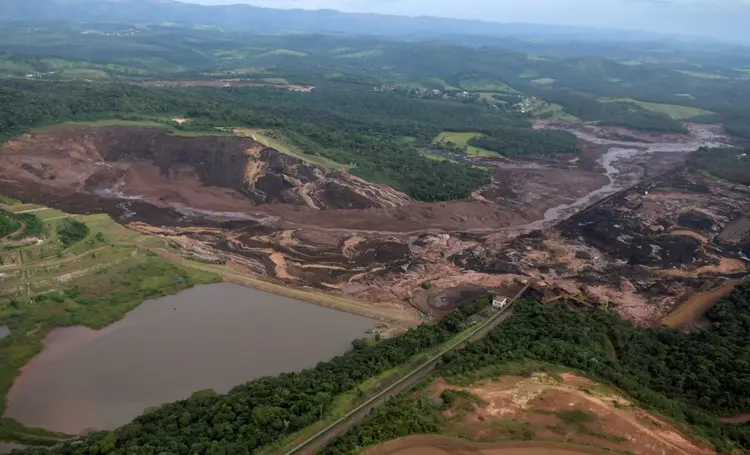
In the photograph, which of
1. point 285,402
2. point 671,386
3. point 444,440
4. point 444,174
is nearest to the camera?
point 444,440

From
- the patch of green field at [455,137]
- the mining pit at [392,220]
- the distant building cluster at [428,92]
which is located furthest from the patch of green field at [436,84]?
the mining pit at [392,220]

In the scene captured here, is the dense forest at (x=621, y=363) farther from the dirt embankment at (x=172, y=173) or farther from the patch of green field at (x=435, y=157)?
the patch of green field at (x=435, y=157)

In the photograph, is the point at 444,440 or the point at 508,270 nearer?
the point at 444,440

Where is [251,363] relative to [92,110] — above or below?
below

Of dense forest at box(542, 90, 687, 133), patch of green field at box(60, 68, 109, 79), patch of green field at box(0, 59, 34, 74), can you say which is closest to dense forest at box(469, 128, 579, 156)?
dense forest at box(542, 90, 687, 133)

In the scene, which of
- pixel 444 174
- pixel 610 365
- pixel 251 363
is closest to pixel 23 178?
pixel 251 363

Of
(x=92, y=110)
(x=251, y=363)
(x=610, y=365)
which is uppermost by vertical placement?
(x=92, y=110)

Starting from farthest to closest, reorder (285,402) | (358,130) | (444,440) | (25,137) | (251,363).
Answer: (358,130), (25,137), (251,363), (285,402), (444,440)

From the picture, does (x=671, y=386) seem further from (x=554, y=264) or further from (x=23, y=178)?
(x=23, y=178)
